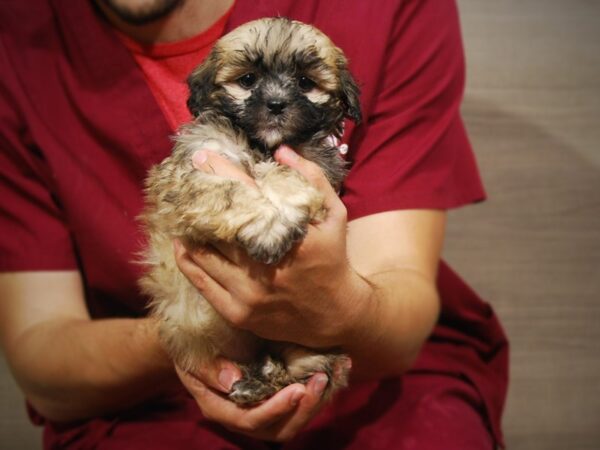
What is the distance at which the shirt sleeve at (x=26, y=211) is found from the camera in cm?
139

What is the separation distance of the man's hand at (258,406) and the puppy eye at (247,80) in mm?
434

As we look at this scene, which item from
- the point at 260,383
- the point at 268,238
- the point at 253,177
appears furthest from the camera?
the point at 260,383

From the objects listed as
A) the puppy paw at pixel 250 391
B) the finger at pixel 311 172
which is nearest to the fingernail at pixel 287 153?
the finger at pixel 311 172

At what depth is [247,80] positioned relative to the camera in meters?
0.97

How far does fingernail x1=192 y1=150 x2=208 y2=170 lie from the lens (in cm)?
93

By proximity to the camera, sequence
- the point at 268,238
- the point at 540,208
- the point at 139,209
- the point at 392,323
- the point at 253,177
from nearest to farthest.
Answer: the point at 268,238
the point at 253,177
the point at 392,323
the point at 139,209
the point at 540,208

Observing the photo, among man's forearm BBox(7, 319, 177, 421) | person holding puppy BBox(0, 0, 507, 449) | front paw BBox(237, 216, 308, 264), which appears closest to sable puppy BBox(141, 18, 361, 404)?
front paw BBox(237, 216, 308, 264)

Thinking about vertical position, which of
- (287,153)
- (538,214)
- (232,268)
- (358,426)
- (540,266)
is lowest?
(540,266)

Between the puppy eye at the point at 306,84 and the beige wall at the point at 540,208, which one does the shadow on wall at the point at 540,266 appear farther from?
the puppy eye at the point at 306,84

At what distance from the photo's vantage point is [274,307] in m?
0.96

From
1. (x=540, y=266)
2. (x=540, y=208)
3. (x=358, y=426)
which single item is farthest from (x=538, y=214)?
(x=358, y=426)

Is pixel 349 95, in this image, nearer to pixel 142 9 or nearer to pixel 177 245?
pixel 177 245

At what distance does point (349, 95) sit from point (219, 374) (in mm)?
481

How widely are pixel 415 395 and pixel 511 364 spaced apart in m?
0.89
